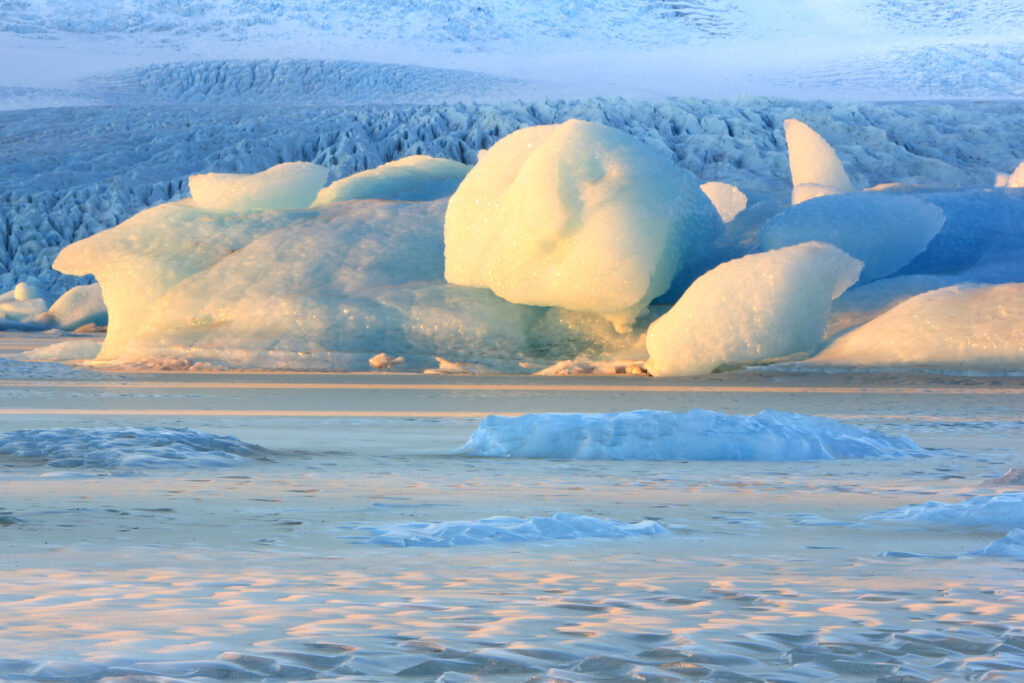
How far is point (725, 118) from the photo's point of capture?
34.2 meters

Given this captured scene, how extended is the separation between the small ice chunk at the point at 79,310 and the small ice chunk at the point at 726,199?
40.2 ft

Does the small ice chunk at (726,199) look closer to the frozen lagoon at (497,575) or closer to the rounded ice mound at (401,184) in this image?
the rounded ice mound at (401,184)

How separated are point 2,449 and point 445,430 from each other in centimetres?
194

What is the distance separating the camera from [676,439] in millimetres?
4789

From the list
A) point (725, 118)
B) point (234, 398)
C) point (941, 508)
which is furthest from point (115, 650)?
point (725, 118)

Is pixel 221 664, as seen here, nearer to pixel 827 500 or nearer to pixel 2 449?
pixel 827 500

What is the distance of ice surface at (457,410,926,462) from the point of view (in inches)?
185

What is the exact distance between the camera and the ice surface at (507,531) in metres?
2.80

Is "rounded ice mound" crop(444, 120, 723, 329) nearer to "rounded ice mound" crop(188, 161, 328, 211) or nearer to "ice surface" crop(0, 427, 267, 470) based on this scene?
"rounded ice mound" crop(188, 161, 328, 211)

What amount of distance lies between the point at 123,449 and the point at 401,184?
31.9 feet

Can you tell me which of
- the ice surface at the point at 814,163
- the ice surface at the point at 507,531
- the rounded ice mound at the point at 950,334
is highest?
the ice surface at the point at 507,531

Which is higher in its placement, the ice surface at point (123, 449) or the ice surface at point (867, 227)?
the ice surface at point (123, 449)

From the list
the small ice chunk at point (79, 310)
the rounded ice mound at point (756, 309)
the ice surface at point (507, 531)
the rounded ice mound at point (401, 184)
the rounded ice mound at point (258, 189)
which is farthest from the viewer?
the small ice chunk at point (79, 310)

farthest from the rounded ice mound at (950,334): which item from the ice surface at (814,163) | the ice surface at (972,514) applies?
the ice surface at (972,514)
